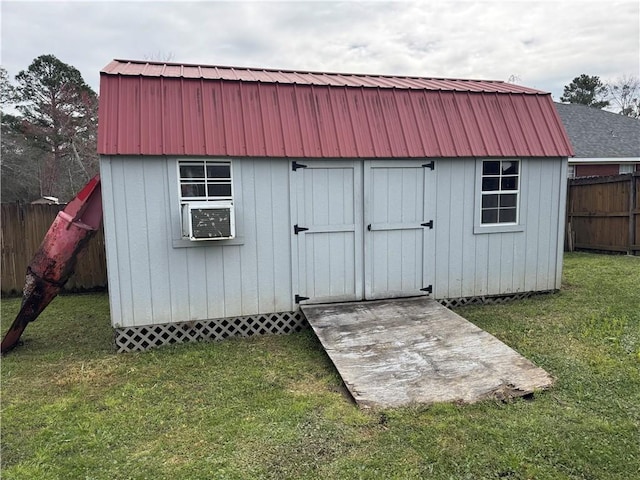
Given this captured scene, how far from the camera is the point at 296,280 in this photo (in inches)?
201

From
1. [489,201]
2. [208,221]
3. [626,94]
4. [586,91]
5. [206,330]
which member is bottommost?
[206,330]

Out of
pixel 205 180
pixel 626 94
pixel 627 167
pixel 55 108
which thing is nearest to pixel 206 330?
pixel 205 180

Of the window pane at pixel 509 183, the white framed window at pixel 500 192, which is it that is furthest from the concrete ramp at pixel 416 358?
the window pane at pixel 509 183

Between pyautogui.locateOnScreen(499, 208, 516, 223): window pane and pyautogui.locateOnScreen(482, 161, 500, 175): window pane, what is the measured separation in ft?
1.82

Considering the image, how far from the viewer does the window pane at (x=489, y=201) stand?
19.0ft

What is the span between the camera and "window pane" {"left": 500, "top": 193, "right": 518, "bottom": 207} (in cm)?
586

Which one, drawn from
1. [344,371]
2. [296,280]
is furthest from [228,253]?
[344,371]

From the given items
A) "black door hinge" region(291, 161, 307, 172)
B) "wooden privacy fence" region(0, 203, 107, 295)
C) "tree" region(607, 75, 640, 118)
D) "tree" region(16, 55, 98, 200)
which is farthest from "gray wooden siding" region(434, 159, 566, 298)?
"tree" region(607, 75, 640, 118)

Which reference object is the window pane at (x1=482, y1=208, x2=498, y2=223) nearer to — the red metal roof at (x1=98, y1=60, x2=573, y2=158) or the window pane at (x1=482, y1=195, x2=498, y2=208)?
the window pane at (x1=482, y1=195, x2=498, y2=208)

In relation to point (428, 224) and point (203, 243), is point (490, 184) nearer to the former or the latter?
point (428, 224)

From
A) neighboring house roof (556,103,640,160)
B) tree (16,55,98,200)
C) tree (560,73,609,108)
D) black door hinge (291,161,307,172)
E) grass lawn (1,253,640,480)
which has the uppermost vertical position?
tree (560,73,609,108)

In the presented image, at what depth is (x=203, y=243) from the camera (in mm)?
4711

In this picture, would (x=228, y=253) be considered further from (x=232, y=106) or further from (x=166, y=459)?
(x=166, y=459)

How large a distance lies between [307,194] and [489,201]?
265 cm
